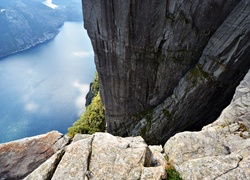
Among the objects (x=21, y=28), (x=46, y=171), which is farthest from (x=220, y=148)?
(x=21, y=28)

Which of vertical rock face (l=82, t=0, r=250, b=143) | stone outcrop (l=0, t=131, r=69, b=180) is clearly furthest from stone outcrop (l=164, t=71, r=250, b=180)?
stone outcrop (l=0, t=131, r=69, b=180)

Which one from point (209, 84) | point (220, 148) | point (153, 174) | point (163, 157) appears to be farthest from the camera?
point (209, 84)

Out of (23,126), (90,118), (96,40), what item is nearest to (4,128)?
(23,126)

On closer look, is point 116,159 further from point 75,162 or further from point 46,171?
point 46,171

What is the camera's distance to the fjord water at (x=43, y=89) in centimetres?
6819

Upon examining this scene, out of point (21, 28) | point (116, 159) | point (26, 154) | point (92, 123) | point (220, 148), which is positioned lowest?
point (21, 28)

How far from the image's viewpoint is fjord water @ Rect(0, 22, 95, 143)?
68.2 metres

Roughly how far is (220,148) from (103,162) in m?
7.75

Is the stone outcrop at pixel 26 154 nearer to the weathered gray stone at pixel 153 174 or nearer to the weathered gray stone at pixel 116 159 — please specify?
the weathered gray stone at pixel 116 159

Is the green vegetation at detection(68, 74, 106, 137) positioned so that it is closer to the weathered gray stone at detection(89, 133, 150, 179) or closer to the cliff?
the cliff

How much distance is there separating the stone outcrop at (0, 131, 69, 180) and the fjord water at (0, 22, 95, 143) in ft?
169

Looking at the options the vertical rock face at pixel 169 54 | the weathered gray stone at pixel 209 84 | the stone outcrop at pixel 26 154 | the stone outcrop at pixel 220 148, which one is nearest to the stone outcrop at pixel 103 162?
the stone outcrop at pixel 220 148

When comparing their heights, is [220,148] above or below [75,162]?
above

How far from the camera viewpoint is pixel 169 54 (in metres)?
20.5
